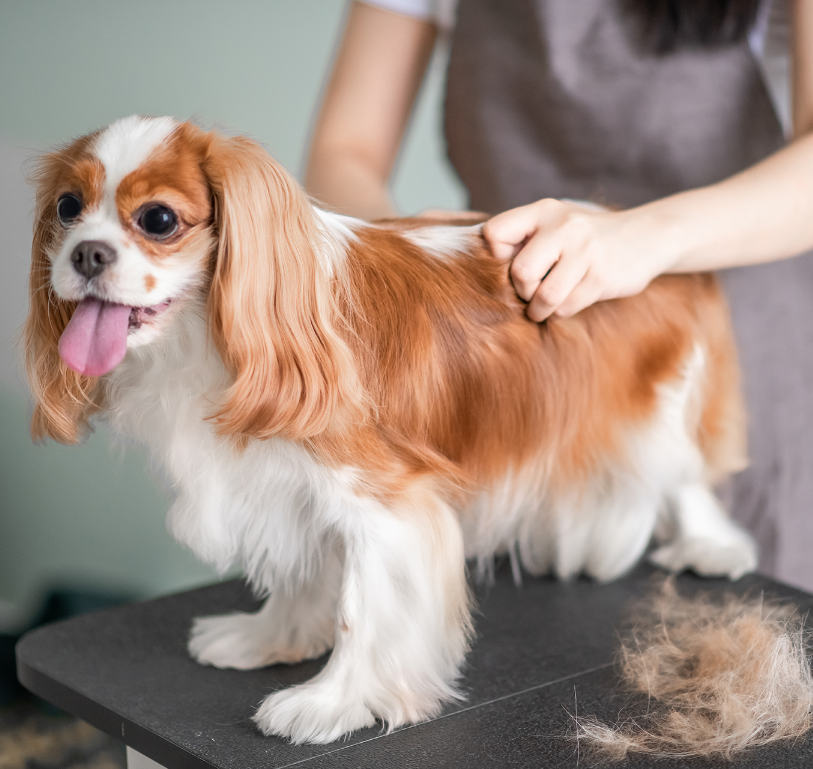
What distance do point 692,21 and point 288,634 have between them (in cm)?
119

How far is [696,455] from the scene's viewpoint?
1467 mm

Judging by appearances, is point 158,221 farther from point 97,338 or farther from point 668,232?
point 668,232

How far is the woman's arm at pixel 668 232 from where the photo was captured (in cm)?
116

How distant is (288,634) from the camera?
49.5 inches

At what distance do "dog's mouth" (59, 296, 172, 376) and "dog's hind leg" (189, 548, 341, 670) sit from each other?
18.1 inches

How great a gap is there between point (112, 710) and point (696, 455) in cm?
97

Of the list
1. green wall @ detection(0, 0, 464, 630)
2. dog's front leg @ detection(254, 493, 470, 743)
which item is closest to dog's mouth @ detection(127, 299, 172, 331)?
dog's front leg @ detection(254, 493, 470, 743)

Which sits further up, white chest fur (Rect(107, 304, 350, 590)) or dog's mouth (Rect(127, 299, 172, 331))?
dog's mouth (Rect(127, 299, 172, 331))

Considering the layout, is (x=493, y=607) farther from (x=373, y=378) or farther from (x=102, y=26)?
(x=102, y=26)

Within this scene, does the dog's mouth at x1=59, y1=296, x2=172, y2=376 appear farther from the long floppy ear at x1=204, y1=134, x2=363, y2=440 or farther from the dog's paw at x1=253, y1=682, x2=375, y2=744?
the dog's paw at x1=253, y1=682, x2=375, y2=744

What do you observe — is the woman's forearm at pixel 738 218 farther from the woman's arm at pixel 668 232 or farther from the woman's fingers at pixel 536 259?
the woman's fingers at pixel 536 259

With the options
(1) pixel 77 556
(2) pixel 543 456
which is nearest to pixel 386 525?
(2) pixel 543 456

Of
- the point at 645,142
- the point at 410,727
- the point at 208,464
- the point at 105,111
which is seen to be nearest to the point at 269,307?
the point at 208,464

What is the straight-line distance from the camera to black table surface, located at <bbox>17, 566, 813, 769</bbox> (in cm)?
100
